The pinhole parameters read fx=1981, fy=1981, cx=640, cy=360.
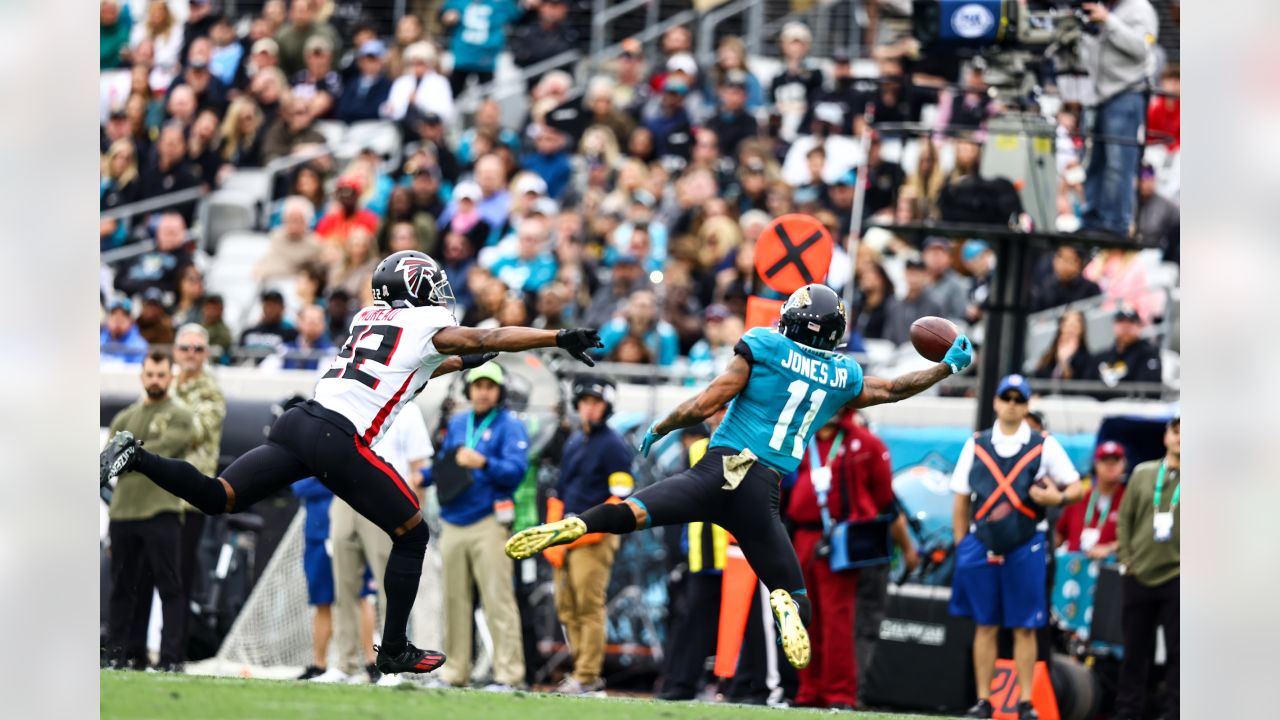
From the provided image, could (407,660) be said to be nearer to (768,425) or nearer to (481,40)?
(768,425)

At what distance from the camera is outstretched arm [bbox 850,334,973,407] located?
9500mm

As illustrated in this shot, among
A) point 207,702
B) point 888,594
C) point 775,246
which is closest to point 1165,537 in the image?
point 888,594

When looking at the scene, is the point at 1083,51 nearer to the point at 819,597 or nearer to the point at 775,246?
the point at 775,246

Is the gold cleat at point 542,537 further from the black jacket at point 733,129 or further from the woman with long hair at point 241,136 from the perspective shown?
the woman with long hair at point 241,136

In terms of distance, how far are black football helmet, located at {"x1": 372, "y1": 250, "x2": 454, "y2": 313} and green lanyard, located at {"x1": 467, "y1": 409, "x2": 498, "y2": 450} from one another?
3.39 m

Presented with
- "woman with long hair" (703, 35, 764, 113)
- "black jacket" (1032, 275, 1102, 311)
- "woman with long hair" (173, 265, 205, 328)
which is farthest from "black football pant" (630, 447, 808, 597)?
"woman with long hair" (703, 35, 764, 113)

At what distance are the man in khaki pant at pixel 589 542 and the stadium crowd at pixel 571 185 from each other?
0.10 metres

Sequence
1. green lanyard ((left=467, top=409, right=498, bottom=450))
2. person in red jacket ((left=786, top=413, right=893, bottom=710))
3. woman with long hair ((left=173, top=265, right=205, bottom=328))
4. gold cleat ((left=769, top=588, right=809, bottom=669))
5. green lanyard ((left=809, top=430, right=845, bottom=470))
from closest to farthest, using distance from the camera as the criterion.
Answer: gold cleat ((left=769, top=588, right=809, bottom=669)) → person in red jacket ((left=786, top=413, right=893, bottom=710)) → green lanyard ((left=809, top=430, right=845, bottom=470)) → green lanyard ((left=467, top=409, right=498, bottom=450)) → woman with long hair ((left=173, top=265, right=205, bottom=328))

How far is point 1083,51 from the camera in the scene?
1311 cm

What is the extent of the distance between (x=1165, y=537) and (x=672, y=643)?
307 cm

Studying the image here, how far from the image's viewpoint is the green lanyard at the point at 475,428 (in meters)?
12.6

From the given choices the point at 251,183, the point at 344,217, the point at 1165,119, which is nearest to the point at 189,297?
the point at 344,217

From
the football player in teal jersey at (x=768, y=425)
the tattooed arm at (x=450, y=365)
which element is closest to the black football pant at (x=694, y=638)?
the football player in teal jersey at (x=768, y=425)

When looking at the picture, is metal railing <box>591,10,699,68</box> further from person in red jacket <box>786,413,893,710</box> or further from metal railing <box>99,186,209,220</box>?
person in red jacket <box>786,413,893,710</box>
